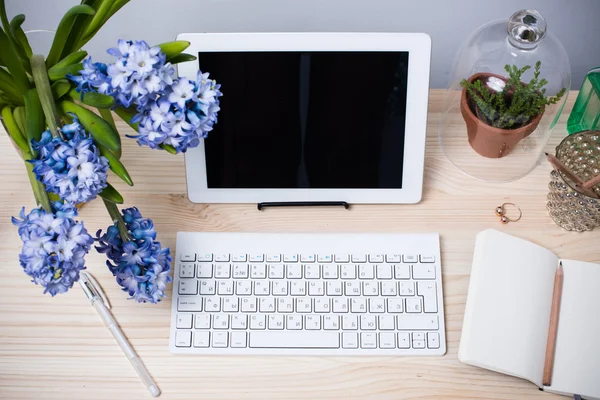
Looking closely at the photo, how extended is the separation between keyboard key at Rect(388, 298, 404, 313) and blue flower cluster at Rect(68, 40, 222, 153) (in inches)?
13.3

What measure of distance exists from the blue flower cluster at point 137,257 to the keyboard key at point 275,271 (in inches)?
6.5

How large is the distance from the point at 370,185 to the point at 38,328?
472mm

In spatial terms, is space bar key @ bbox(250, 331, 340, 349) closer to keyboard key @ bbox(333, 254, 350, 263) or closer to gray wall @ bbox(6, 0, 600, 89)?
keyboard key @ bbox(333, 254, 350, 263)

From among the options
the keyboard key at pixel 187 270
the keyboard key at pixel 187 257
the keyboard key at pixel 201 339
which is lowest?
the keyboard key at pixel 201 339

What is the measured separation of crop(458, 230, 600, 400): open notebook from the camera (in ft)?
2.47

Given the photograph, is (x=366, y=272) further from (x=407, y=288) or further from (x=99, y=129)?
(x=99, y=129)

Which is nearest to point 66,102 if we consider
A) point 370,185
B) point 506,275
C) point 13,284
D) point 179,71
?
point 179,71

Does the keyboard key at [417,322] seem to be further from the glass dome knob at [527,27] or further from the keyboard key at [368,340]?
the glass dome knob at [527,27]

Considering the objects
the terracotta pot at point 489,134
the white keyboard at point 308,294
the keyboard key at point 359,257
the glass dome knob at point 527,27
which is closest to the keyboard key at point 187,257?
the white keyboard at point 308,294

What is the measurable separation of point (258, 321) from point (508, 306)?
1.02 feet

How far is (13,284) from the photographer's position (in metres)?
0.83

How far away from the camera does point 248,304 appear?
80 cm

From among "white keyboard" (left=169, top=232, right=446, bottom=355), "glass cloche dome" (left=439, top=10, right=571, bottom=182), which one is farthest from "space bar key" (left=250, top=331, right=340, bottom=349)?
"glass cloche dome" (left=439, top=10, right=571, bottom=182)

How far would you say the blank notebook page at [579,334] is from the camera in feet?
2.46
